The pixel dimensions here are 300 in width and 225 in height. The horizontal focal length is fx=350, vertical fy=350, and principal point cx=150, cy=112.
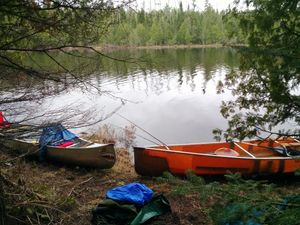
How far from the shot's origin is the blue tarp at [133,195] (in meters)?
5.27

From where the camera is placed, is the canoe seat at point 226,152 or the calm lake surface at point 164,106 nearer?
the canoe seat at point 226,152

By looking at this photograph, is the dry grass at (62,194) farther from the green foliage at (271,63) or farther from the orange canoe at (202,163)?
the green foliage at (271,63)

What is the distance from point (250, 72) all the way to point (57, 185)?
435 centimetres

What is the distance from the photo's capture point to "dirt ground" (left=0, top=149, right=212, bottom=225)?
5.30 m

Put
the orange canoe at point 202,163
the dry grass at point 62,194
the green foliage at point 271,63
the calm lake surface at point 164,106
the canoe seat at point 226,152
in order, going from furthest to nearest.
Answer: the calm lake surface at point 164,106
the canoe seat at point 226,152
the orange canoe at point 202,163
the dry grass at point 62,194
the green foliage at point 271,63

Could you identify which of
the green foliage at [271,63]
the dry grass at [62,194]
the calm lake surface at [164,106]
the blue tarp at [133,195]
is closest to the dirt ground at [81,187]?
the dry grass at [62,194]

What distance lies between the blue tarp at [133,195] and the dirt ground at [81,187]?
1.21 feet

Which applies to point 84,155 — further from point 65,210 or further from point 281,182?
point 281,182

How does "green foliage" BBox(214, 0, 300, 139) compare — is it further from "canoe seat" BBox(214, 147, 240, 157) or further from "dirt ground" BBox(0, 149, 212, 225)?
"canoe seat" BBox(214, 147, 240, 157)

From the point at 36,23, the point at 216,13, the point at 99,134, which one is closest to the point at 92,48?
the point at 36,23

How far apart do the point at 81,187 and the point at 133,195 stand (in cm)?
190

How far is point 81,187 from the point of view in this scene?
6.93m

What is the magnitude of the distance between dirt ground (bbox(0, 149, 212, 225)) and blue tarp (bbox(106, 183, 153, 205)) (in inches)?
14.5

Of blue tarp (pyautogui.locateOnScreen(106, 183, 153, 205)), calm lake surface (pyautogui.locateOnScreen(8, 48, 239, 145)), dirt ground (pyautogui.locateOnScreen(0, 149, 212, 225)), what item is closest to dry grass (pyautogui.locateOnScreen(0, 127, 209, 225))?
dirt ground (pyautogui.locateOnScreen(0, 149, 212, 225))
